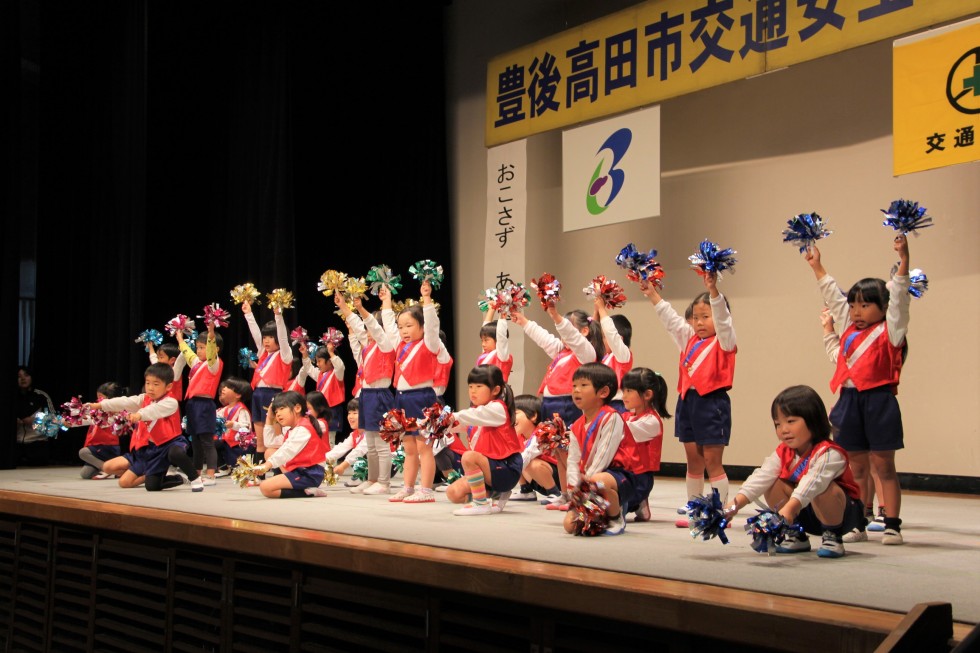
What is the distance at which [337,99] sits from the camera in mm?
9523

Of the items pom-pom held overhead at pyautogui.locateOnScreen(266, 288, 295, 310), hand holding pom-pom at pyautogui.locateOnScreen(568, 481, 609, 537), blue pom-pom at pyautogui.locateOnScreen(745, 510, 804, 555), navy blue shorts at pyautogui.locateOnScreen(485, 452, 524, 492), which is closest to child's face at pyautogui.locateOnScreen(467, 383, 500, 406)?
navy blue shorts at pyautogui.locateOnScreen(485, 452, 524, 492)

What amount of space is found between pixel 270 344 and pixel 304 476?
6.80 feet

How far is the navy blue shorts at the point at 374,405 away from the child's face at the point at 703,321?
213 cm

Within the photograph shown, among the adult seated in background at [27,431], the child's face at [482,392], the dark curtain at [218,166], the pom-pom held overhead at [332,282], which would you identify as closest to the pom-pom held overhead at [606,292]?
the child's face at [482,392]

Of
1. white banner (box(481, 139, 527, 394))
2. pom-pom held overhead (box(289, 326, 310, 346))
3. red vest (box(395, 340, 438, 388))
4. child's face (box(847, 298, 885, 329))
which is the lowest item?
red vest (box(395, 340, 438, 388))

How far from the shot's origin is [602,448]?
3.73m

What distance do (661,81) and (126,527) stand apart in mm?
4635

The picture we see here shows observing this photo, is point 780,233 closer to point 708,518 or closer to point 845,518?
point 845,518

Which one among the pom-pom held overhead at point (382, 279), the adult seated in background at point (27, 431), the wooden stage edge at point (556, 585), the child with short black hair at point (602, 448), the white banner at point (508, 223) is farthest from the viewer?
the white banner at point (508, 223)

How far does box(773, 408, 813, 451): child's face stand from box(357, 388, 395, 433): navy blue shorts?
116 inches

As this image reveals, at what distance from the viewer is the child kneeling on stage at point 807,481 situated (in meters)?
3.08

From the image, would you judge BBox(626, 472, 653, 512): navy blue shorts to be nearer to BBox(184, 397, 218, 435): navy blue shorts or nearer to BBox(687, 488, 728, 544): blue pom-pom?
BBox(687, 488, 728, 544): blue pom-pom

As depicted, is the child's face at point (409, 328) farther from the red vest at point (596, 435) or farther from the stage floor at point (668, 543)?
the red vest at point (596, 435)

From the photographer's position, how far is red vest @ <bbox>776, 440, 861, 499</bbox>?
3158mm
